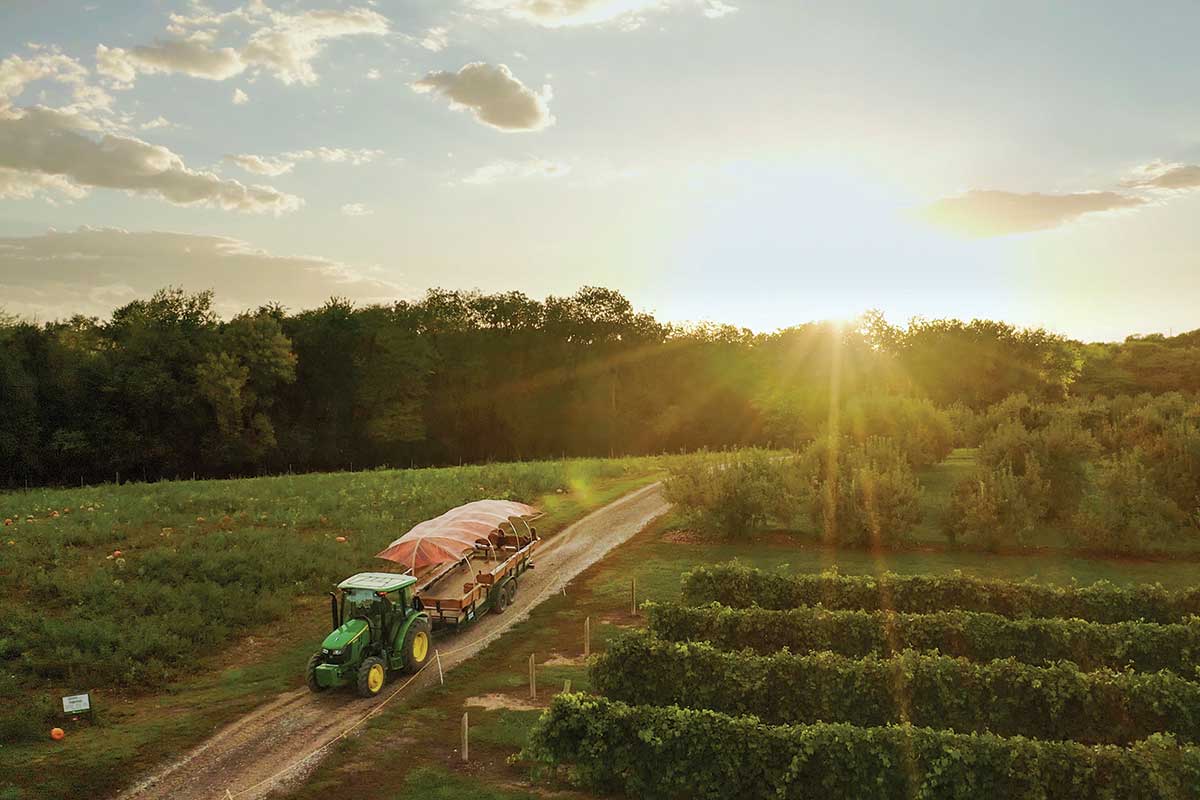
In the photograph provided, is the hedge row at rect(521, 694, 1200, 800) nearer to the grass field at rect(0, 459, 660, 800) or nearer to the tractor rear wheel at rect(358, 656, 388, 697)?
the tractor rear wheel at rect(358, 656, 388, 697)

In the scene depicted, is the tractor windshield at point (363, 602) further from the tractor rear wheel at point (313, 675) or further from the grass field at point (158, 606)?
the grass field at point (158, 606)

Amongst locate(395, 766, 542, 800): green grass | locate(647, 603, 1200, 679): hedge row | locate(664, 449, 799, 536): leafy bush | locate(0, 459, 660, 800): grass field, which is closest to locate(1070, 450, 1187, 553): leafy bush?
locate(664, 449, 799, 536): leafy bush

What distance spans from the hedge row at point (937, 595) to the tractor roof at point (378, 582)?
901cm

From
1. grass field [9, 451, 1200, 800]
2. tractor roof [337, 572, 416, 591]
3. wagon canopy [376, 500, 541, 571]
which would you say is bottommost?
grass field [9, 451, 1200, 800]

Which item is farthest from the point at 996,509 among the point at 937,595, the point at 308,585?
the point at 308,585

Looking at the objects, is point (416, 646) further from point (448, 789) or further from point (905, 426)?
point (905, 426)

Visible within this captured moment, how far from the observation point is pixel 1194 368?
84562mm

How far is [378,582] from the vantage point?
19547 mm

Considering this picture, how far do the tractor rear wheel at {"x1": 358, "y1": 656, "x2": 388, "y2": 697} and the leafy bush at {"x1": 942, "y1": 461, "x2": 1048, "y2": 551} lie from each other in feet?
82.5

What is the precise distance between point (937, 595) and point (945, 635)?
359 centimetres

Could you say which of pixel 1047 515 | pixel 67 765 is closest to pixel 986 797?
pixel 67 765

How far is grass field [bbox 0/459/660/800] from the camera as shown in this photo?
55.2ft

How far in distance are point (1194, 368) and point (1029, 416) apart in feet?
184

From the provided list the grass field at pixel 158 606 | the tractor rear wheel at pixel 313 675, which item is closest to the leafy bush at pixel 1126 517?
the grass field at pixel 158 606
